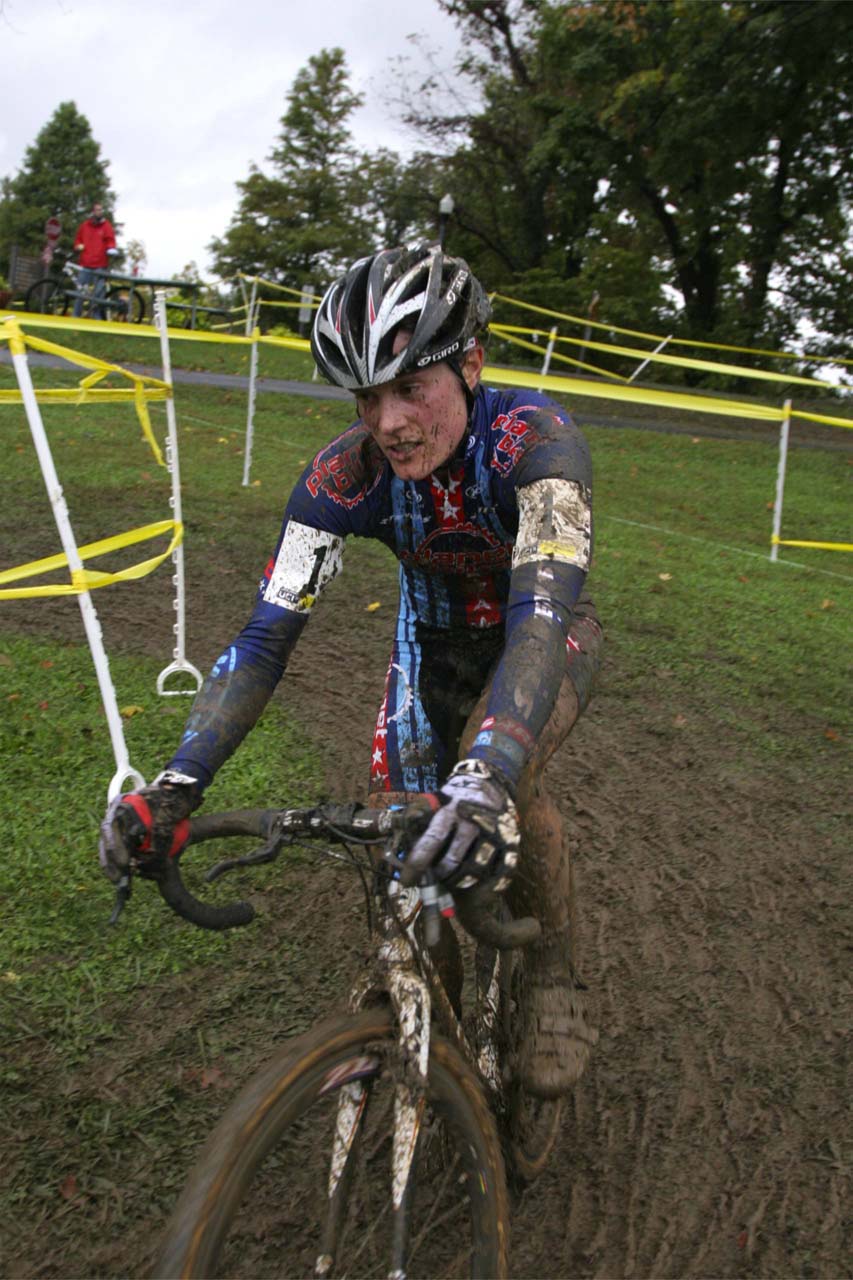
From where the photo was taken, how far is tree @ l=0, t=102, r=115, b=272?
64875mm

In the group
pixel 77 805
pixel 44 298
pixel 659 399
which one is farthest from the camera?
pixel 44 298

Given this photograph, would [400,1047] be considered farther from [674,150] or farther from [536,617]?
[674,150]

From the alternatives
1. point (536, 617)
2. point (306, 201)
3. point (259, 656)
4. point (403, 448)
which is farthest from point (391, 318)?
point (306, 201)

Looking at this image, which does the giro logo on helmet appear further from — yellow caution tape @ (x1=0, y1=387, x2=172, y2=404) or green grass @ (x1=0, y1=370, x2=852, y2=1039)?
yellow caution tape @ (x1=0, y1=387, x2=172, y2=404)

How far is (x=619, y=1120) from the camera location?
328 cm

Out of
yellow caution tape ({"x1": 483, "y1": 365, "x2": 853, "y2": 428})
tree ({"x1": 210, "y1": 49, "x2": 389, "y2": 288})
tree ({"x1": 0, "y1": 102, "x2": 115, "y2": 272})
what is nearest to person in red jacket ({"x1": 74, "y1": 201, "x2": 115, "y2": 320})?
yellow caution tape ({"x1": 483, "y1": 365, "x2": 853, "y2": 428})

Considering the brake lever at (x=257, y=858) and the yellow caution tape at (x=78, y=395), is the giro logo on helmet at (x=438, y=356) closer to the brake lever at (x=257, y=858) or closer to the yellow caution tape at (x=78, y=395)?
the brake lever at (x=257, y=858)

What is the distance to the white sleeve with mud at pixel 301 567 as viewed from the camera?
2.77 meters

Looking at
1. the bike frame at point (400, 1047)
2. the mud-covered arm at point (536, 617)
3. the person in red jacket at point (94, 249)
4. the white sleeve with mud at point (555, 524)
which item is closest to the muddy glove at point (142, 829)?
the bike frame at point (400, 1047)

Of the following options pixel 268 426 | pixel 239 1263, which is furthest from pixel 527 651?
pixel 268 426

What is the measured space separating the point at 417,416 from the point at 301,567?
48 cm

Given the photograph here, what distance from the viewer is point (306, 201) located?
49031 millimetres

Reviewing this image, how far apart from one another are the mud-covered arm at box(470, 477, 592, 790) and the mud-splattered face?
225mm

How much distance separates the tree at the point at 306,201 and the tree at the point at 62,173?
18650 mm
